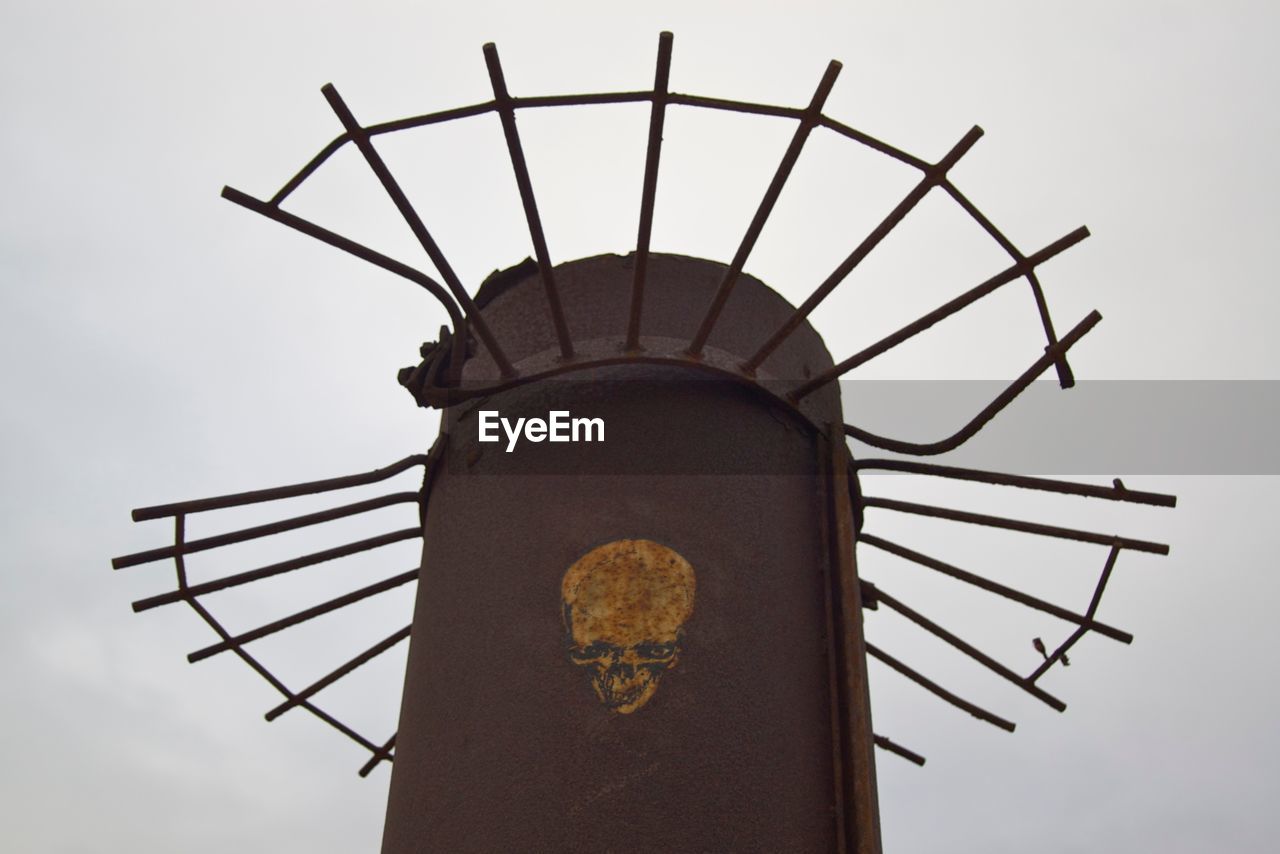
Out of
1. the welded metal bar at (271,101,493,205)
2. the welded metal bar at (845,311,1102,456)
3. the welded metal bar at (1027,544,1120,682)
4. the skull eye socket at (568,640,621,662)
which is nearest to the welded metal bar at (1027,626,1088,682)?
the welded metal bar at (1027,544,1120,682)

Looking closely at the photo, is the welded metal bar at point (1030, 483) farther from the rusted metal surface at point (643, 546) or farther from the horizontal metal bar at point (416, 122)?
the horizontal metal bar at point (416, 122)

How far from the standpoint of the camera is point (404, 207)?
206 inches

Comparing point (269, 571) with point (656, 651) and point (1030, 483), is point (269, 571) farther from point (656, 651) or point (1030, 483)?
point (1030, 483)

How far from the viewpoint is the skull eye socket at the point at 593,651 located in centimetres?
502

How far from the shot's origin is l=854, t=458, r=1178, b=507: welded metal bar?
20.9 feet

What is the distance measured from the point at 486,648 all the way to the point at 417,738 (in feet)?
1.79

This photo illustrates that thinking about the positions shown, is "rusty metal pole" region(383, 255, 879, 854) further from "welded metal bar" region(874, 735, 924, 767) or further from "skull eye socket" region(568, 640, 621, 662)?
"welded metal bar" region(874, 735, 924, 767)

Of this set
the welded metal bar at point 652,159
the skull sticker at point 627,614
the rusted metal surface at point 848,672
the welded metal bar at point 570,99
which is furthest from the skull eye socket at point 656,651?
the welded metal bar at point 570,99

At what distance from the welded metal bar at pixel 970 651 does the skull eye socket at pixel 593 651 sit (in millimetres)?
2534

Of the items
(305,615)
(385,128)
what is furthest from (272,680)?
(385,128)

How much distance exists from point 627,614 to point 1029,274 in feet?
8.39

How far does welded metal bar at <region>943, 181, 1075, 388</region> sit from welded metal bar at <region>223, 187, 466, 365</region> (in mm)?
2388
